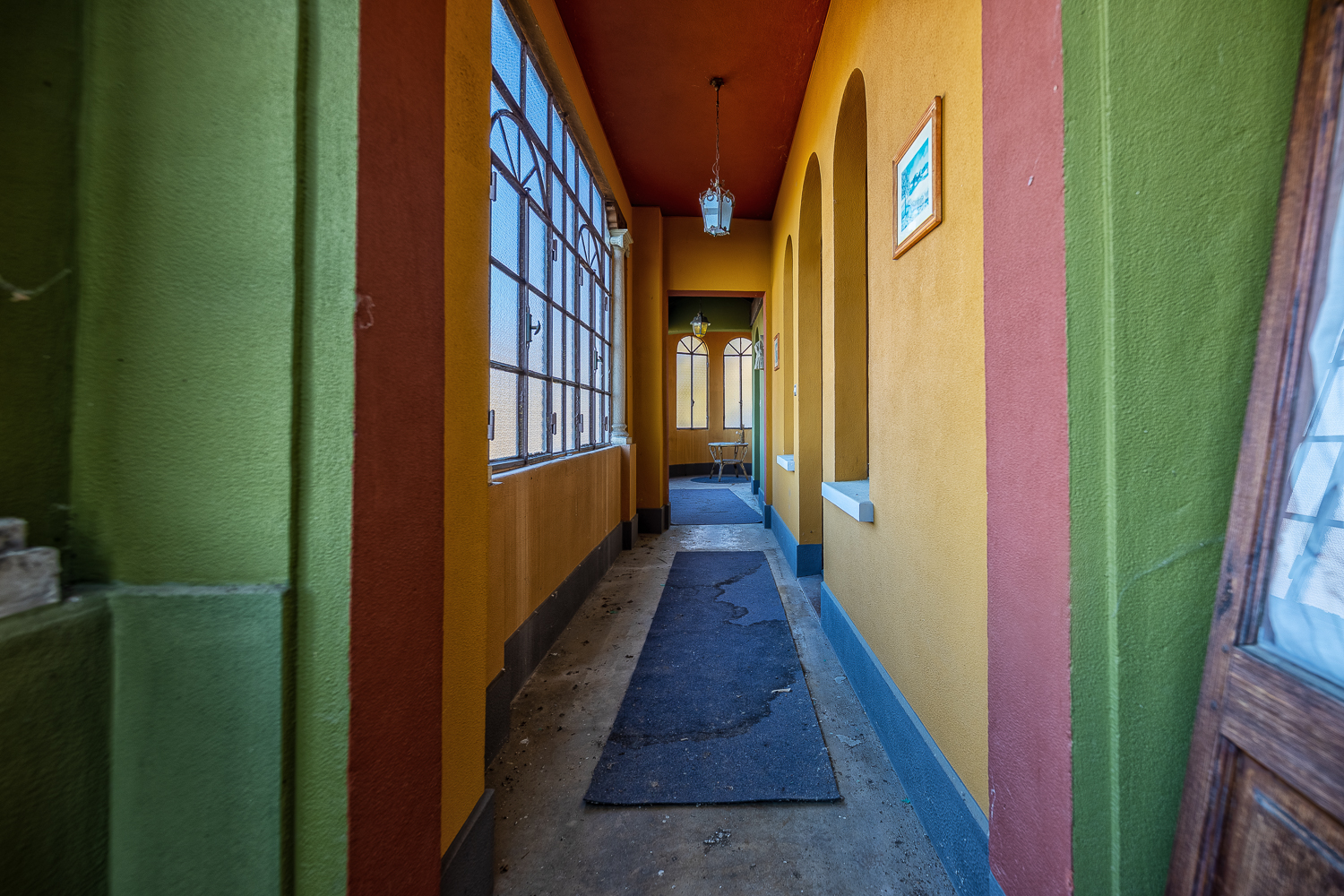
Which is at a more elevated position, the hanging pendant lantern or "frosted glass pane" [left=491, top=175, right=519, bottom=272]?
the hanging pendant lantern

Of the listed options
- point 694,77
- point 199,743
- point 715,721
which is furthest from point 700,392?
point 199,743

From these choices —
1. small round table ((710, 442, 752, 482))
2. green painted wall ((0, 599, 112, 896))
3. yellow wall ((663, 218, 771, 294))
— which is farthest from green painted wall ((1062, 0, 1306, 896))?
small round table ((710, 442, 752, 482))

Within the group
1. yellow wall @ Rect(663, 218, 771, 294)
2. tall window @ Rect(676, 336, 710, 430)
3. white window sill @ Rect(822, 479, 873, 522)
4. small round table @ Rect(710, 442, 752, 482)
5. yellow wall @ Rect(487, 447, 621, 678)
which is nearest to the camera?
yellow wall @ Rect(487, 447, 621, 678)

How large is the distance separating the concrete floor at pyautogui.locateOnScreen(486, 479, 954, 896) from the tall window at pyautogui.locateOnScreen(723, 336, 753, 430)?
32.5 ft

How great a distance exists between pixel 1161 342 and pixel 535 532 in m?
2.24

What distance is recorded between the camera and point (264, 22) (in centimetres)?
79

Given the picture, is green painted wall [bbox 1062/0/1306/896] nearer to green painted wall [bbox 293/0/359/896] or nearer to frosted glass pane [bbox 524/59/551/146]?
green painted wall [bbox 293/0/359/896]

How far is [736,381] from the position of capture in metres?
11.8

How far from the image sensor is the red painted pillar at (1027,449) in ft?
Result: 2.66

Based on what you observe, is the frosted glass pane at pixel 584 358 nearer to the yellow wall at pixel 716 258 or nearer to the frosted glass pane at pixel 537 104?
the frosted glass pane at pixel 537 104

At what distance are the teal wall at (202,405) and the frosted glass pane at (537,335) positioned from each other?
1.59 metres

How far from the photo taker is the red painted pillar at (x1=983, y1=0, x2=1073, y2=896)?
81 cm

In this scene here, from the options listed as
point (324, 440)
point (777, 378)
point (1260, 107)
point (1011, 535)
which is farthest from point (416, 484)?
point (777, 378)

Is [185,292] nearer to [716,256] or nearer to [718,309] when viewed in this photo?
[716,256]
